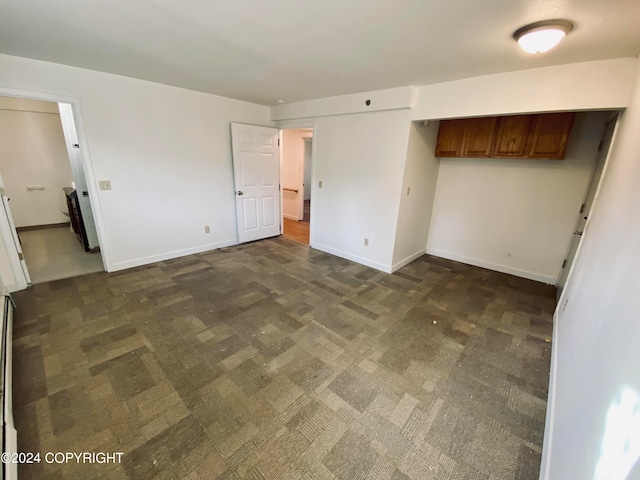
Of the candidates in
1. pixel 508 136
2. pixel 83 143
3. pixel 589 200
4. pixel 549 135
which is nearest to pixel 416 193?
pixel 508 136

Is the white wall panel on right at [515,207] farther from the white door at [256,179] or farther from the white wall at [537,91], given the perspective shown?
the white door at [256,179]

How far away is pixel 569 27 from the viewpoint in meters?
1.66

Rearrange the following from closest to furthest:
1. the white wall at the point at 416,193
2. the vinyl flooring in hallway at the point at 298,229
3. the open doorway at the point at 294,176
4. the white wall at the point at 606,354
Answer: the white wall at the point at 606,354
the white wall at the point at 416,193
the vinyl flooring in hallway at the point at 298,229
the open doorway at the point at 294,176

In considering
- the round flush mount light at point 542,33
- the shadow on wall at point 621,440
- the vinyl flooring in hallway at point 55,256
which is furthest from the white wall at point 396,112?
the vinyl flooring in hallway at point 55,256

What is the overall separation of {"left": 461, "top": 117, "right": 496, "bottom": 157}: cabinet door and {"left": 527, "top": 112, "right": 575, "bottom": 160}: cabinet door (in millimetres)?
441

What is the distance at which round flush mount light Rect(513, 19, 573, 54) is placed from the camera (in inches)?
64.5

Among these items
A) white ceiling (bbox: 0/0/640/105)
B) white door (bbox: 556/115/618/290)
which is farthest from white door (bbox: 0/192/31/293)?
white door (bbox: 556/115/618/290)

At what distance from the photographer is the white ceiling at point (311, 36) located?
1592 mm

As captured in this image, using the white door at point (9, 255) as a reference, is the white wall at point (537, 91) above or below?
above

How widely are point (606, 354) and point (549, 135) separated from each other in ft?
10.2

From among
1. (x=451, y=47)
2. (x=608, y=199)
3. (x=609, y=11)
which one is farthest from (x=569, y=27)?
(x=608, y=199)

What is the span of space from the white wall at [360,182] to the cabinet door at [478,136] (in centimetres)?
106

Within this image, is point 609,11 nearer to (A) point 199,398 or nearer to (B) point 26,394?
(A) point 199,398

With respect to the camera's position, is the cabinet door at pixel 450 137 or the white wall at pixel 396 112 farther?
the cabinet door at pixel 450 137
